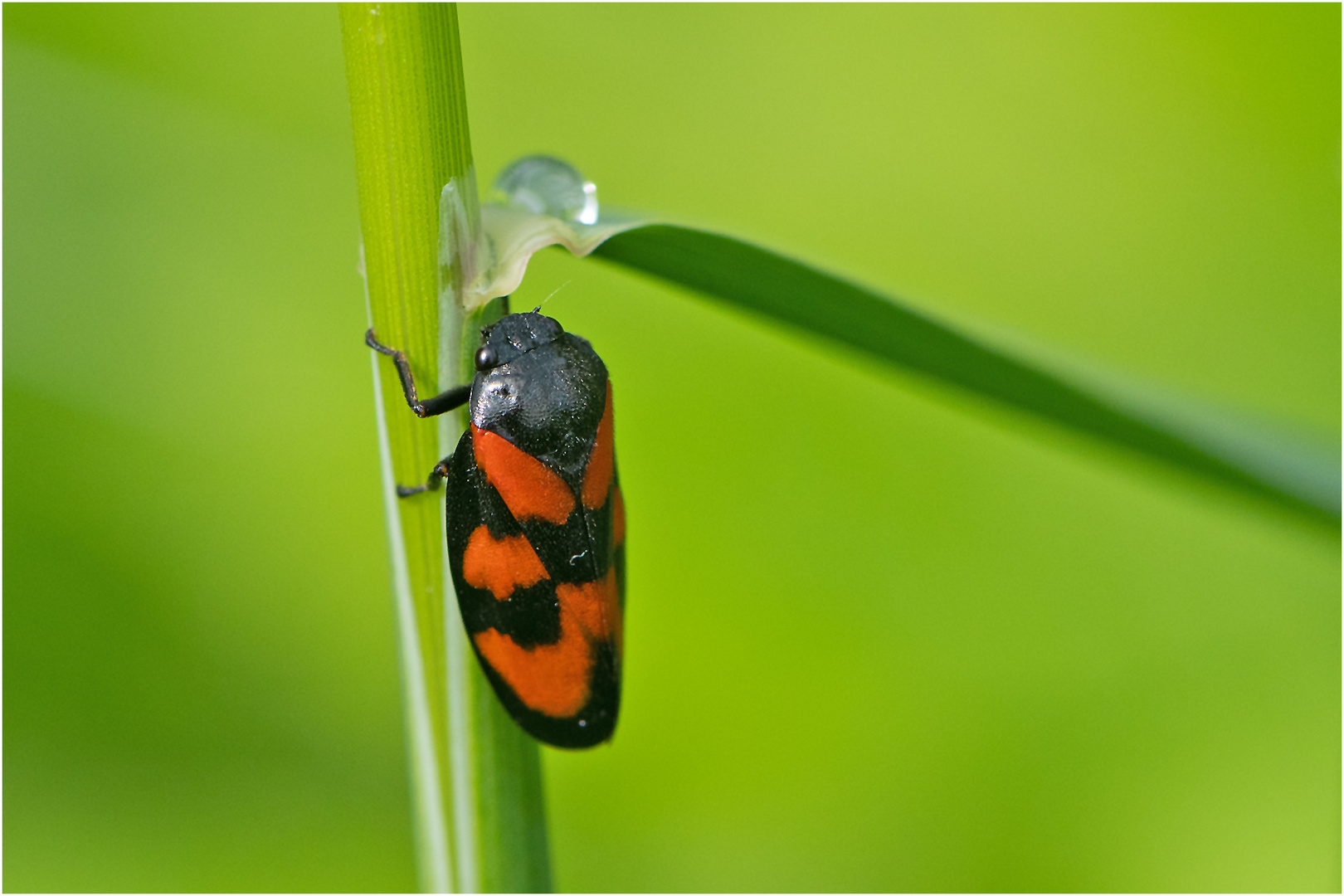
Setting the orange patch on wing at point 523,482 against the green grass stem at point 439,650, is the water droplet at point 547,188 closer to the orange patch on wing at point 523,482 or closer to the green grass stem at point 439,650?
the green grass stem at point 439,650

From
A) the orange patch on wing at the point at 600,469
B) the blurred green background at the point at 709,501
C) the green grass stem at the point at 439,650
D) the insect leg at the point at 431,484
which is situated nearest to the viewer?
the green grass stem at the point at 439,650

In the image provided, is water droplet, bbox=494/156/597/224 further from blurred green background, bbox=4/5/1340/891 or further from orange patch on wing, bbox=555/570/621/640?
blurred green background, bbox=4/5/1340/891

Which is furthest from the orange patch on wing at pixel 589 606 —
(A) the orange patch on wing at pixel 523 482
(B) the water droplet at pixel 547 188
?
(B) the water droplet at pixel 547 188

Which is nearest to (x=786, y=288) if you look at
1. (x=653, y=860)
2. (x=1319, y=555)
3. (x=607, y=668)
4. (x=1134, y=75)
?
(x=607, y=668)

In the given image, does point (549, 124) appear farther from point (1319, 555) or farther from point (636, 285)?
point (1319, 555)

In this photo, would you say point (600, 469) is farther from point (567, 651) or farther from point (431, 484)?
point (431, 484)
